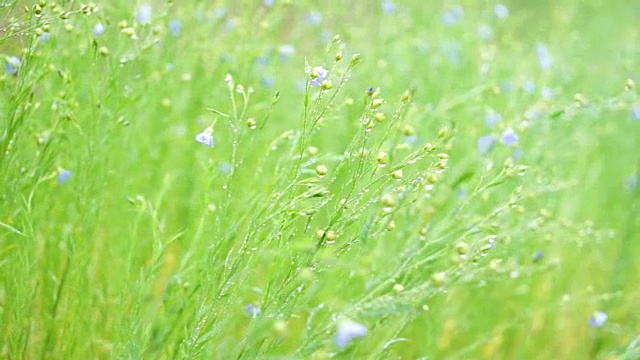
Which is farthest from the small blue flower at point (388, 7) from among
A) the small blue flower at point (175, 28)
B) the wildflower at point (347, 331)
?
the wildflower at point (347, 331)

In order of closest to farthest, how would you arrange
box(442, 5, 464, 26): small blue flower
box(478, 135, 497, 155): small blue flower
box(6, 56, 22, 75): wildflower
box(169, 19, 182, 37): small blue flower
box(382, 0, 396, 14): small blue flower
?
box(6, 56, 22, 75): wildflower → box(478, 135, 497, 155): small blue flower → box(169, 19, 182, 37): small blue flower → box(382, 0, 396, 14): small blue flower → box(442, 5, 464, 26): small blue flower

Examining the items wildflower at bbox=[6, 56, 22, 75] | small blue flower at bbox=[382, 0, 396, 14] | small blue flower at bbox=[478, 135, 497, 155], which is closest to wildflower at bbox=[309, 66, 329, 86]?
wildflower at bbox=[6, 56, 22, 75]

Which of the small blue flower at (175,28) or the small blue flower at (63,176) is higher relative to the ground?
the small blue flower at (175,28)

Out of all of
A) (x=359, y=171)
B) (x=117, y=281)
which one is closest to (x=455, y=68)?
(x=117, y=281)

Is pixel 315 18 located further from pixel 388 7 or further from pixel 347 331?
pixel 347 331

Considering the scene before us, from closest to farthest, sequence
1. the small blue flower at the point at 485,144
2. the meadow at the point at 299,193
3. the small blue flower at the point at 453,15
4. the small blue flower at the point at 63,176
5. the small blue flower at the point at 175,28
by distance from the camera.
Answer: the meadow at the point at 299,193
the small blue flower at the point at 63,176
the small blue flower at the point at 485,144
the small blue flower at the point at 175,28
the small blue flower at the point at 453,15

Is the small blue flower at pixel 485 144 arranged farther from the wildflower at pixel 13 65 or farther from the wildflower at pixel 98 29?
the wildflower at pixel 13 65

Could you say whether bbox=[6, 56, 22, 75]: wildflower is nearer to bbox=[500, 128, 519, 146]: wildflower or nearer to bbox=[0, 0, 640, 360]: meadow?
bbox=[0, 0, 640, 360]: meadow
